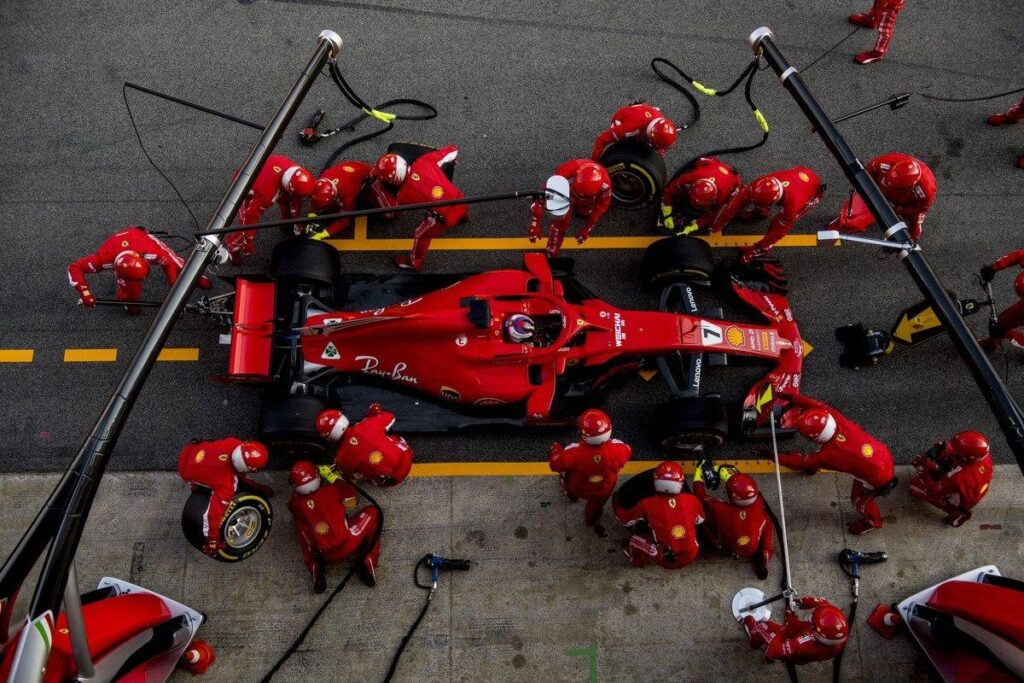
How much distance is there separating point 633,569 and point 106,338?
17.9 feet

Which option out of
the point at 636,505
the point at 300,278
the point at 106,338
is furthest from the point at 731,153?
the point at 106,338

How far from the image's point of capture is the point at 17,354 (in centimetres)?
700

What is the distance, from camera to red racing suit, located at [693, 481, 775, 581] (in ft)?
19.5

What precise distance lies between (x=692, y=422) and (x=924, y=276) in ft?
7.50

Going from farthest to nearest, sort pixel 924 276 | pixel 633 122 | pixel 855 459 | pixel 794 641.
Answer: pixel 633 122, pixel 855 459, pixel 794 641, pixel 924 276

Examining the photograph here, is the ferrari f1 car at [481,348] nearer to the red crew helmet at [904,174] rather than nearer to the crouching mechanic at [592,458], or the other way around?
the crouching mechanic at [592,458]

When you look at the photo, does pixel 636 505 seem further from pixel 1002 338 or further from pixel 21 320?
pixel 21 320

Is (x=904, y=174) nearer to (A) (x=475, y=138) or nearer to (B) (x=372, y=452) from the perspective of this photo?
(A) (x=475, y=138)

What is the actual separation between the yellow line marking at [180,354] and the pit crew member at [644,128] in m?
4.52

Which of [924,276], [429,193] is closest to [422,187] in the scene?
[429,193]

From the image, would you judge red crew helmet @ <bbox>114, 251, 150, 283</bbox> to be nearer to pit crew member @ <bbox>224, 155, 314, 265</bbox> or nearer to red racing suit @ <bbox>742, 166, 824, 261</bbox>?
pit crew member @ <bbox>224, 155, 314, 265</bbox>

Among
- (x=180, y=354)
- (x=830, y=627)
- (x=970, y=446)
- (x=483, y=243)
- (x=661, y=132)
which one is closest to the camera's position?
(x=830, y=627)

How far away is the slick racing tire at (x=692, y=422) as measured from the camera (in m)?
6.30

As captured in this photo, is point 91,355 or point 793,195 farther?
point 91,355
